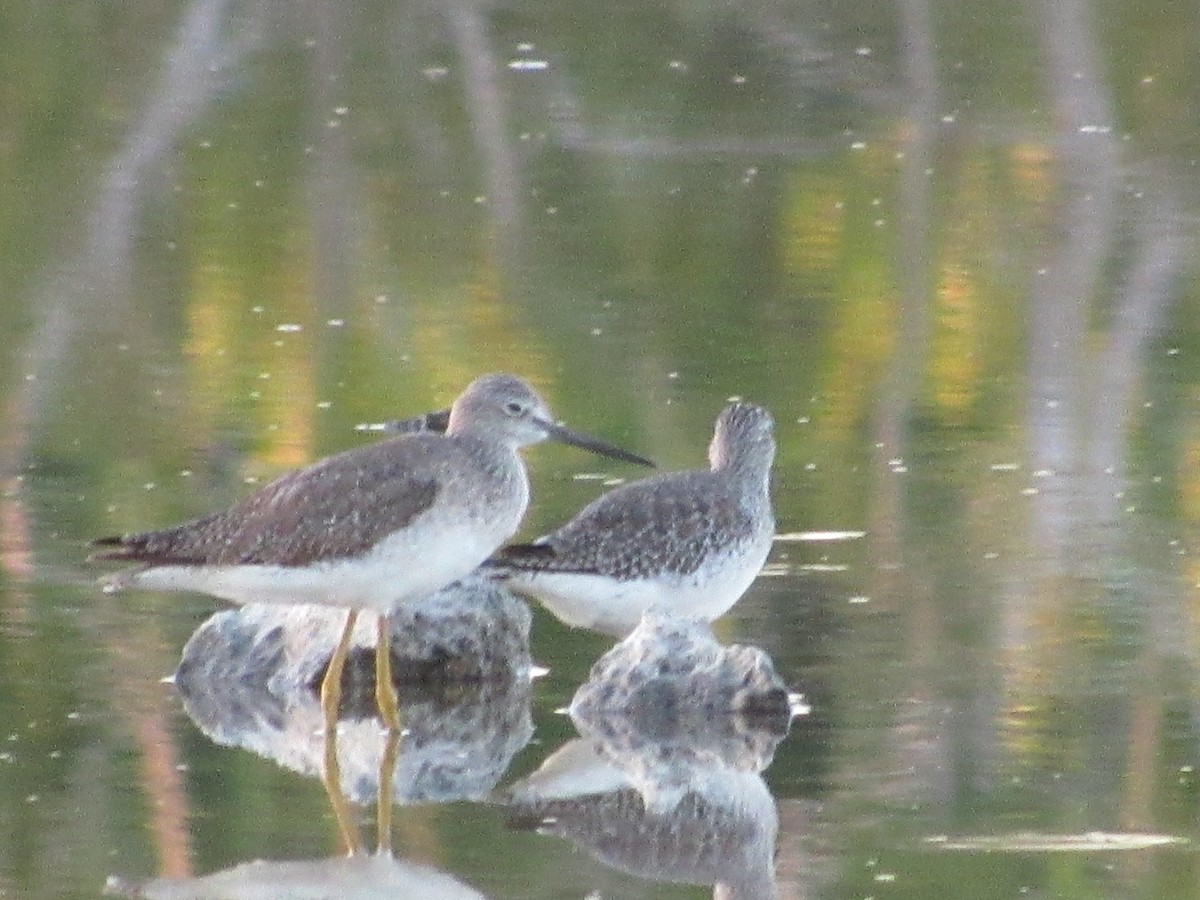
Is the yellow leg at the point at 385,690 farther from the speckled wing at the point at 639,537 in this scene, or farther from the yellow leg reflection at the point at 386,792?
the speckled wing at the point at 639,537

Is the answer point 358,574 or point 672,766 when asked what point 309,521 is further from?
point 672,766

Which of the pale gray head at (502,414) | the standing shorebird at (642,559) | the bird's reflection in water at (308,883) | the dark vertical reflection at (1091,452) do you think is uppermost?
the pale gray head at (502,414)

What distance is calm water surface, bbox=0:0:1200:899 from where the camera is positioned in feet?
23.7

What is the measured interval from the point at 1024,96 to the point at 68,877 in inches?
538

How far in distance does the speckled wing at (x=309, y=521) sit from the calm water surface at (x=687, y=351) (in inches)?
18.1

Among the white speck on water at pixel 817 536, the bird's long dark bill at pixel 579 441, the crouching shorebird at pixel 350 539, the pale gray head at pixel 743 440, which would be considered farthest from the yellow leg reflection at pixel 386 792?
the white speck on water at pixel 817 536

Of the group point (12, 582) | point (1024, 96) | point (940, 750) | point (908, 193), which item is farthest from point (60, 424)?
point (1024, 96)

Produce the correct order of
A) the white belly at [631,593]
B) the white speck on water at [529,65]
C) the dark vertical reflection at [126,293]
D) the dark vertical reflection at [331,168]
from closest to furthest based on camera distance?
the dark vertical reflection at [126,293] → the white belly at [631,593] → the dark vertical reflection at [331,168] → the white speck on water at [529,65]

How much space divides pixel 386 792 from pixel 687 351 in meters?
5.59

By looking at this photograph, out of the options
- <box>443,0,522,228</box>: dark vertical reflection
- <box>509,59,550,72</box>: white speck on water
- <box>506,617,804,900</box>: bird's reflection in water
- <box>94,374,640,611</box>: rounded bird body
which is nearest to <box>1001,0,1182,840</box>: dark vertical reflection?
<box>506,617,804,900</box>: bird's reflection in water

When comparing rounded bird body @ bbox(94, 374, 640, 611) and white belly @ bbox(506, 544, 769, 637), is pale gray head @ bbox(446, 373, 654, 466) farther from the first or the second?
white belly @ bbox(506, 544, 769, 637)

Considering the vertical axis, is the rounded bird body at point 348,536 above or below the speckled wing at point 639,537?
above

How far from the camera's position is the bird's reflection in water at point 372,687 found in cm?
775

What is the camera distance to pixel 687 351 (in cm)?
1278
